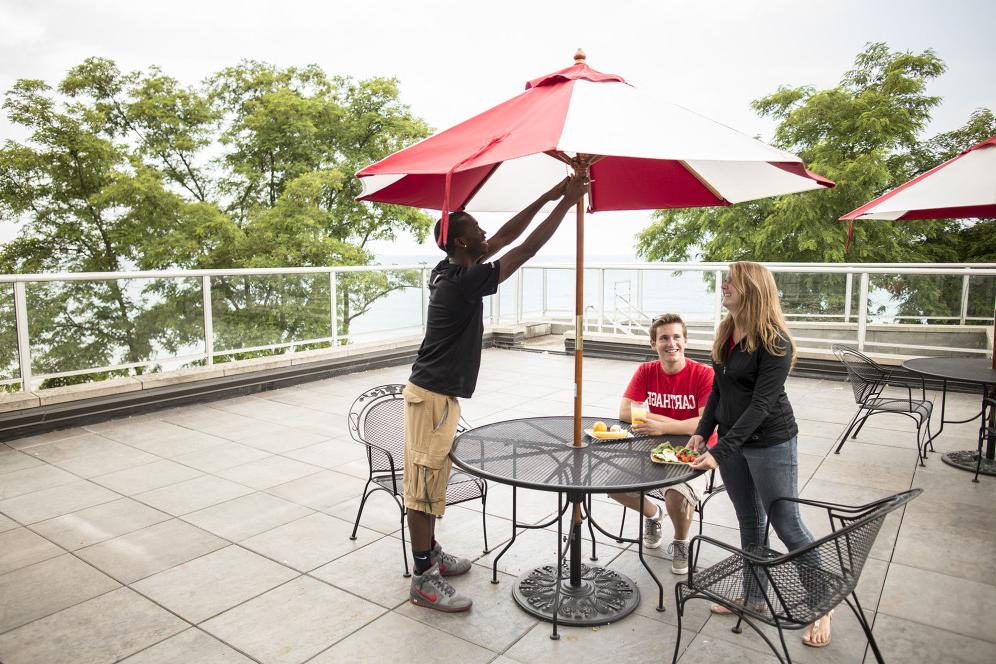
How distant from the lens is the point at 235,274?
8109mm

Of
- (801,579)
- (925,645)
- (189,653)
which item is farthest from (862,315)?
(189,653)

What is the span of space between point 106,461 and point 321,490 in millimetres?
2055

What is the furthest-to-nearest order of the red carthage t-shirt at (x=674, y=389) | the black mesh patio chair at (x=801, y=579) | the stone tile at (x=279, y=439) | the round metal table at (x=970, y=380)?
the stone tile at (x=279, y=439) < the round metal table at (x=970, y=380) < the red carthage t-shirt at (x=674, y=389) < the black mesh patio chair at (x=801, y=579)

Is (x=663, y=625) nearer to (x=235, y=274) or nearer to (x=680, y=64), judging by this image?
(x=235, y=274)

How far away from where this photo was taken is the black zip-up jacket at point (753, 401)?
2.78 metres

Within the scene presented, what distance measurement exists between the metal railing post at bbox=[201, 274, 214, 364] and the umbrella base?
5.81m

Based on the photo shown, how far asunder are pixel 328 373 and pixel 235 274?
1.80 metres

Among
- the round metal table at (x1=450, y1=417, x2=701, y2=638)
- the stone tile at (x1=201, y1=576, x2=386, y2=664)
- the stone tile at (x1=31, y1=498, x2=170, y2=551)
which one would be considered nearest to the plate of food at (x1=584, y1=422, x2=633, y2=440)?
the round metal table at (x1=450, y1=417, x2=701, y2=638)

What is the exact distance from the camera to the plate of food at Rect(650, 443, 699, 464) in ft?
9.60

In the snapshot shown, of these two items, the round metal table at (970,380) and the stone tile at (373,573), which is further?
the round metal table at (970,380)

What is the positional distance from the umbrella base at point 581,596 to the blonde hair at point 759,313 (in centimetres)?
137

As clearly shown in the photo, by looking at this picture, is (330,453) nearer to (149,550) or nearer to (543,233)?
(149,550)

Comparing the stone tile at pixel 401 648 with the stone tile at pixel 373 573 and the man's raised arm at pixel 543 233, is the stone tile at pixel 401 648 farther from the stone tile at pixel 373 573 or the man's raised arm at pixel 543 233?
the man's raised arm at pixel 543 233

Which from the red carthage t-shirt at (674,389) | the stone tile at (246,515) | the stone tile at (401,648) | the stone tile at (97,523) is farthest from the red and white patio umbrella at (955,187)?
the stone tile at (97,523)
